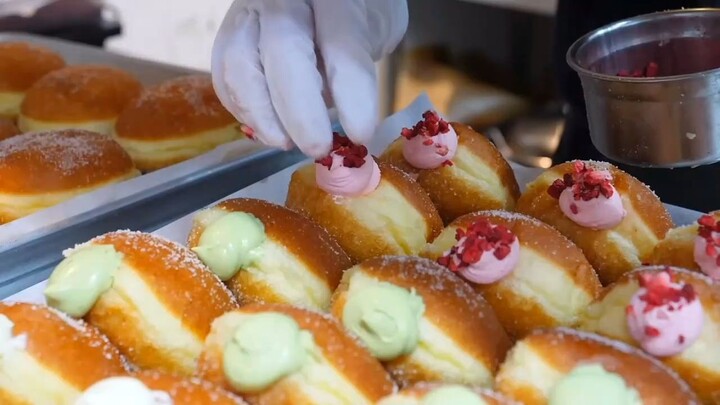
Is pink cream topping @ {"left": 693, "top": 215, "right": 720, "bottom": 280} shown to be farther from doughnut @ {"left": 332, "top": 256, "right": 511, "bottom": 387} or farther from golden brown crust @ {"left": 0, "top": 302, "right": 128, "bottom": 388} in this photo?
golden brown crust @ {"left": 0, "top": 302, "right": 128, "bottom": 388}

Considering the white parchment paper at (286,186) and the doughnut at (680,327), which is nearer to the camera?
the doughnut at (680,327)

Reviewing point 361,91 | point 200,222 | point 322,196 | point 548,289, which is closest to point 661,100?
point 548,289

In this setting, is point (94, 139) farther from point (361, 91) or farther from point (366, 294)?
point (366, 294)

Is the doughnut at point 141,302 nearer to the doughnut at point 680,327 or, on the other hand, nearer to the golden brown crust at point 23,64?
the doughnut at point 680,327

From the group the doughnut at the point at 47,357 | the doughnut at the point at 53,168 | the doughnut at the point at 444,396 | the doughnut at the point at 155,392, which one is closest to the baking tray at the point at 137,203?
the doughnut at the point at 53,168

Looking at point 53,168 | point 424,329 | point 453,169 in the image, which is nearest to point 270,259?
point 424,329

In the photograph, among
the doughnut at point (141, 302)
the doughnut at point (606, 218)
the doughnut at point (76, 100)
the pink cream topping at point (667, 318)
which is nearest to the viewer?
the pink cream topping at point (667, 318)

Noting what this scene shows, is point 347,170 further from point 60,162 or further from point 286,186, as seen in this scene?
point 60,162
